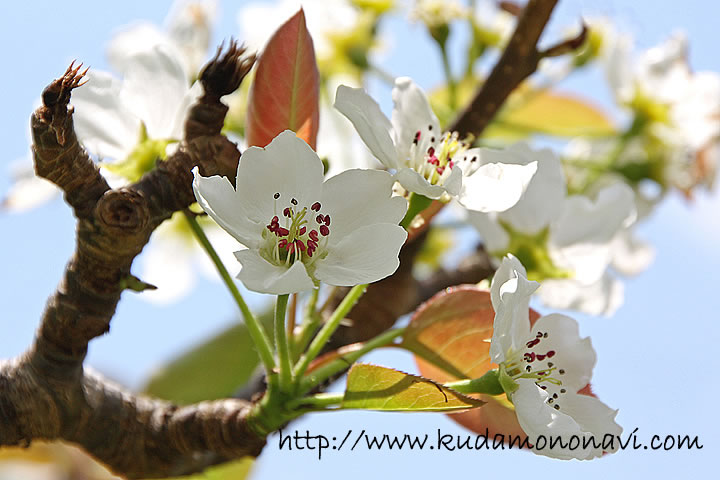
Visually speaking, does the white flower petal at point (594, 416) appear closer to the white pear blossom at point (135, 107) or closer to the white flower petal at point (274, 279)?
the white flower petal at point (274, 279)

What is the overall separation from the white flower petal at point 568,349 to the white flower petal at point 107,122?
36cm

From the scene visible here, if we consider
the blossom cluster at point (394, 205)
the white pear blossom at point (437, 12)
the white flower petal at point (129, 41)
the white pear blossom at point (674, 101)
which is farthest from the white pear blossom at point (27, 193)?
the white pear blossom at point (674, 101)

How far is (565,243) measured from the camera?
809 mm

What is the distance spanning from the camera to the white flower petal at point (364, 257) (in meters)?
0.51

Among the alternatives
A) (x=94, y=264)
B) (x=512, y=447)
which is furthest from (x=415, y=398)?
(x=94, y=264)

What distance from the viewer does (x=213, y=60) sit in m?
0.54

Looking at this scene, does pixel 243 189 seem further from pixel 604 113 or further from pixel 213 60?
pixel 604 113

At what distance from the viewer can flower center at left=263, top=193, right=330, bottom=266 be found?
547 millimetres

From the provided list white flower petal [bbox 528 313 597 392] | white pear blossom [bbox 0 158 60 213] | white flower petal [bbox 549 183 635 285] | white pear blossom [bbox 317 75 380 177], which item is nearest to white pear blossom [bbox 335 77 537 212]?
white flower petal [bbox 528 313 597 392]

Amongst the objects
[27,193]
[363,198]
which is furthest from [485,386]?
[27,193]

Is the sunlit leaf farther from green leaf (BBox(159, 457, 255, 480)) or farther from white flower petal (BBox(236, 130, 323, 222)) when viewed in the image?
white flower petal (BBox(236, 130, 323, 222))

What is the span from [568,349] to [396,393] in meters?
0.14

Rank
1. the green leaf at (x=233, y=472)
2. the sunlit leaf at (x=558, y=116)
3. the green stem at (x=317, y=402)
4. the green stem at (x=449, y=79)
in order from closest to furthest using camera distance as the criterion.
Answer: the green stem at (x=317, y=402)
the green leaf at (x=233, y=472)
the green stem at (x=449, y=79)
the sunlit leaf at (x=558, y=116)

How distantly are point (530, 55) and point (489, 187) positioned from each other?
29 centimetres
